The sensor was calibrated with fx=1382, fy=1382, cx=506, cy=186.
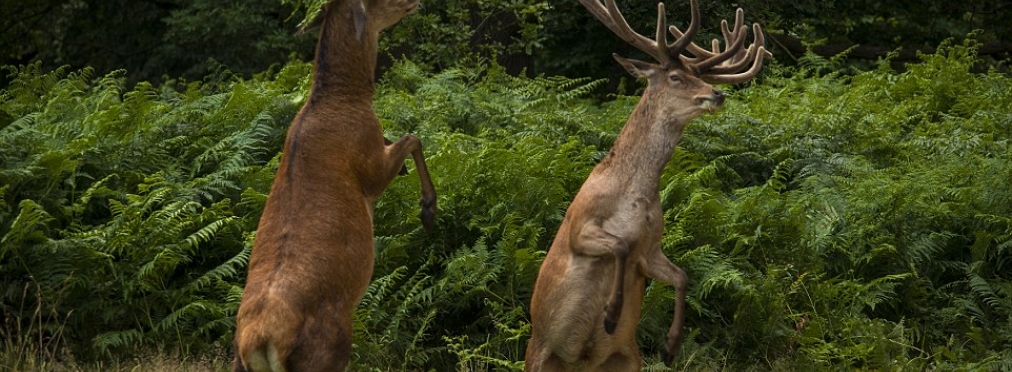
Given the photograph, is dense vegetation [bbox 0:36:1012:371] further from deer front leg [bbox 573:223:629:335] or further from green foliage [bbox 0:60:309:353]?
deer front leg [bbox 573:223:629:335]

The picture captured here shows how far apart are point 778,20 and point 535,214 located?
494 centimetres

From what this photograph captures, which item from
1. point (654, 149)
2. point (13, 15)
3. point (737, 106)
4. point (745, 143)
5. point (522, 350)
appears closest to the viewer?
point (654, 149)

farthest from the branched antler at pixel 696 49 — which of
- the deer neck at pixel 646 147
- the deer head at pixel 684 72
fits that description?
the deer neck at pixel 646 147

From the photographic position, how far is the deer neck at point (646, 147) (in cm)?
677

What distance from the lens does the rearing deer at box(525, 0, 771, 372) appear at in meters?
6.64

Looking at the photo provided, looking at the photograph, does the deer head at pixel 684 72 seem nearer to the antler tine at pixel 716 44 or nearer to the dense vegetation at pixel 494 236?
the antler tine at pixel 716 44

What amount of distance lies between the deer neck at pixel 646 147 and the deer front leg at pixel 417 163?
1029 millimetres

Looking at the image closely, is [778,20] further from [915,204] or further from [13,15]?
[13,15]

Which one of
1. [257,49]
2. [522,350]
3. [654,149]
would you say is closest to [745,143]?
[522,350]

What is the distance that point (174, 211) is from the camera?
29.8ft

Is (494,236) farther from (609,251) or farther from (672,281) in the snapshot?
(609,251)

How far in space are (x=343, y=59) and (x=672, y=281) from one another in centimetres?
202

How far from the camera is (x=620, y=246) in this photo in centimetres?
→ 654

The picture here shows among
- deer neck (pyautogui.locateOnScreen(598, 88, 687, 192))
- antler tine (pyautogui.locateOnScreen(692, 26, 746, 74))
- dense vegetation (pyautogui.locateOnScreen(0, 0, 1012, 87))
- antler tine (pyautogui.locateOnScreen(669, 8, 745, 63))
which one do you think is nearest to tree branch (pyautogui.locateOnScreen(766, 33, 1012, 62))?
dense vegetation (pyautogui.locateOnScreen(0, 0, 1012, 87))
